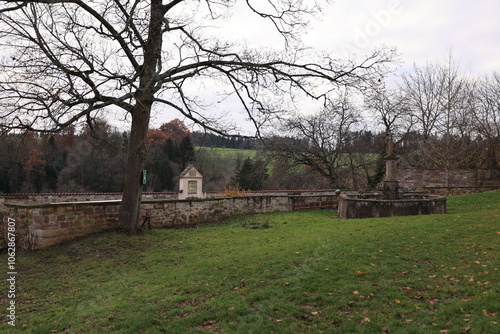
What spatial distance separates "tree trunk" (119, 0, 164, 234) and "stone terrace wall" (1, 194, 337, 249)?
2.69ft

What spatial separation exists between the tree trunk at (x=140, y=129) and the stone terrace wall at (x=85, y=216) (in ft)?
2.69

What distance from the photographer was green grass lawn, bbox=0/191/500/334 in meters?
4.19

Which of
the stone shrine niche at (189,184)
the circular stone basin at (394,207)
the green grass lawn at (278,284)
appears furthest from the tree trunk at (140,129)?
the stone shrine niche at (189,184)

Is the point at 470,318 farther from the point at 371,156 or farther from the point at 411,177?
the point at 371,156

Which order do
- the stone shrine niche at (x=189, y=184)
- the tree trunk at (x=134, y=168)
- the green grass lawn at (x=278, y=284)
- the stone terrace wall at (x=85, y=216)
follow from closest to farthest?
the green grass lawn at (x=278, y=284) → the stone terrace wall at (x=85, y=216) → the tree trunk at (x=134, y=168) → the stone shrine niche at (x=189, y=184)

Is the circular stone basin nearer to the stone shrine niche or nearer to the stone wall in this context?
the stone wall

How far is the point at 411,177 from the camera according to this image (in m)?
26.6

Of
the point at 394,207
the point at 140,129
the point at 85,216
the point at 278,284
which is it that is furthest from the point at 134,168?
the point at 394,207

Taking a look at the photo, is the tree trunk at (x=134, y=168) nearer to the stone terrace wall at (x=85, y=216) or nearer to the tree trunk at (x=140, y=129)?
the tree trunk at (x=140, y=129)

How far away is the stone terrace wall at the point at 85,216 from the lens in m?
9.10

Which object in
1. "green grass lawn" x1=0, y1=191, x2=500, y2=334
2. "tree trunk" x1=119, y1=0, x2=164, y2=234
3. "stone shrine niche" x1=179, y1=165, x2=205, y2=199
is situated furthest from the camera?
"stone shrine niche" x1=179, y1=165, x2=205, y2=199

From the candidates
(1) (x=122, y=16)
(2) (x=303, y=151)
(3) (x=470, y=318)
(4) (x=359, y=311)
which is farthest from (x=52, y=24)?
(2) (x=303, y=151)

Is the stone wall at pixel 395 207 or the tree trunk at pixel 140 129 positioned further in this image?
the stone wall at pixel 395 207

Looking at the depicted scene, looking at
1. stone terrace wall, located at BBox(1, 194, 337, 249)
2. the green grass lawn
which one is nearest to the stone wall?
the green grass lawn
